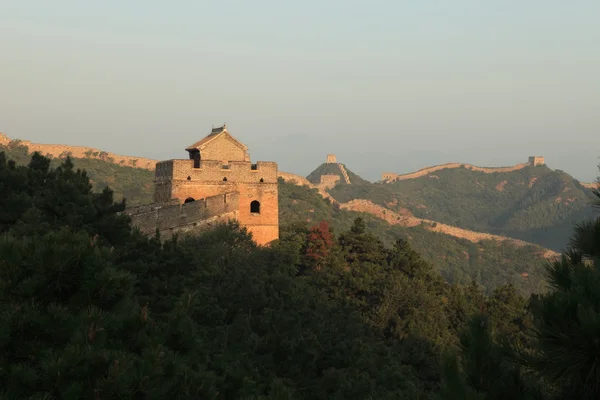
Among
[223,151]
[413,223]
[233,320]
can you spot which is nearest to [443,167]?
[413,223]

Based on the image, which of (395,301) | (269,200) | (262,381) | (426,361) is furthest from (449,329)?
(262,381)

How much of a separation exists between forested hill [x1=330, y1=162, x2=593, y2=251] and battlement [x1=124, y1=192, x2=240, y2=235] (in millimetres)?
74207

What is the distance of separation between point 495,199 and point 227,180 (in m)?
121

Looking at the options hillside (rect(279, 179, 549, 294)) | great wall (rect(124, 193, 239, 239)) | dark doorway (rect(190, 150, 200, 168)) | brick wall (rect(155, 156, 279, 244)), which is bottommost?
hillside (rect(279, 179, 549, 294))

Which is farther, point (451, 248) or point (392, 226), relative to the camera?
point (392, 226)

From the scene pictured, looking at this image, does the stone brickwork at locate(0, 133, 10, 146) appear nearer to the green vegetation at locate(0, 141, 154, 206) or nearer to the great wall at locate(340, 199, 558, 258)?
the green vegetation at locate(0, 141, 154, 206)

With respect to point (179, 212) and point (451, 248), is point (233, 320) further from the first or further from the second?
point (451, 248)

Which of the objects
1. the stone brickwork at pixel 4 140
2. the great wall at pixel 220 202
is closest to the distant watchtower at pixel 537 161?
the great wall at pixel 220 202

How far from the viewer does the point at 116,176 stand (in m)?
57.2

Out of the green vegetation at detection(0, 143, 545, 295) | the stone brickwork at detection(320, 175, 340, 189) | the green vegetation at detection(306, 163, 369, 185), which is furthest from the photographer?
the green vegetation at detection(306, 163, 369, 185)

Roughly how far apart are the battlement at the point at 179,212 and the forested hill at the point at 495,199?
7421 centimetres

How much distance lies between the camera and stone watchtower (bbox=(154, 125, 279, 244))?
25156 millimetres

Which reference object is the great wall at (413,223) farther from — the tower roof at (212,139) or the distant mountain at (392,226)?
the tower roof at (212,139)

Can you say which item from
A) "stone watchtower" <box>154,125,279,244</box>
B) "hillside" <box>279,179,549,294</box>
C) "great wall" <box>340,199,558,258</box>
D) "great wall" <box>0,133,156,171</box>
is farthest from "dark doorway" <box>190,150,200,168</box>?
"great wall" <box>340,199,558,258</box>
